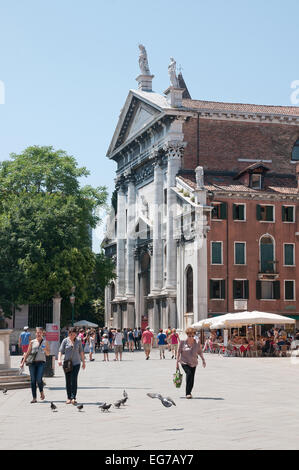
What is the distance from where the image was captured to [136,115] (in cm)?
6581

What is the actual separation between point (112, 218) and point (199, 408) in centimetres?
6076

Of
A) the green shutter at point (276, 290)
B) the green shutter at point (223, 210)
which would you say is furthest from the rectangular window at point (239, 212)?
the green shutter at point (276, 290)

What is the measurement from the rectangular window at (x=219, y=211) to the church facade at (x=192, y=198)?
66mm

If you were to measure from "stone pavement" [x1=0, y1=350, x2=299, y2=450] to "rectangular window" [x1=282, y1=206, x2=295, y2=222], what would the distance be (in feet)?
107

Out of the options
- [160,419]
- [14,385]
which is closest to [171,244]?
[14,385]

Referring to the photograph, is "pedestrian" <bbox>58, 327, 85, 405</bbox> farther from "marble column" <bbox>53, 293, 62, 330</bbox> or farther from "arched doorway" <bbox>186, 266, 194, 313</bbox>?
"arched doorway" <bbox>186, 266, 194, 313</bbox>

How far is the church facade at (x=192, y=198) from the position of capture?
52.6 m

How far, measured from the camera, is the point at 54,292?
4981cm

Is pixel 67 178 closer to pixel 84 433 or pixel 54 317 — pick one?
pixel 54 317

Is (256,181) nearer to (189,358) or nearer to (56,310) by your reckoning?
(56,310)

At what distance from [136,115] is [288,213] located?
57.8 feet

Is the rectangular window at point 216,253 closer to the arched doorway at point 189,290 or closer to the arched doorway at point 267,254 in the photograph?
the arched doorway at point 189,290

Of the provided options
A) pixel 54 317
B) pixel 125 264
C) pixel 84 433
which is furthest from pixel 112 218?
pixel 84 433

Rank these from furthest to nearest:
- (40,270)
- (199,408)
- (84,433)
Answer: (40,270)
(199,408)
(84,433)
